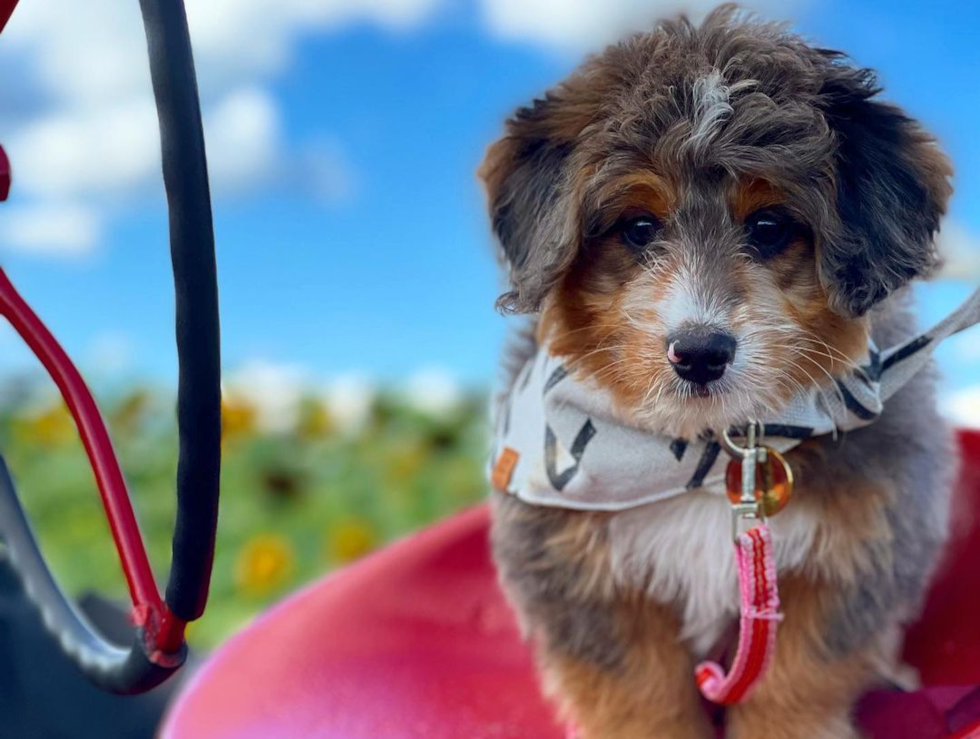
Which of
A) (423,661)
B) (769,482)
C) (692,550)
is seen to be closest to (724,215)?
(769,482)

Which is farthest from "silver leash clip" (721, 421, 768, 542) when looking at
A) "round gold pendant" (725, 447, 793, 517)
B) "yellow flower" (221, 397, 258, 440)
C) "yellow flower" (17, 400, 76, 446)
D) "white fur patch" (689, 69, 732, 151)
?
"yellow flower" (17, 400, 76, 446)

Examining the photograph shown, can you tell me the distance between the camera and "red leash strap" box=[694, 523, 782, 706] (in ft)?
6.31

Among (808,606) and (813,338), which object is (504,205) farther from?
(808,606)

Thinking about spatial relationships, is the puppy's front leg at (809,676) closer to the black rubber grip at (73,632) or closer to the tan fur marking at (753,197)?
the tan fur marking at (753,197)

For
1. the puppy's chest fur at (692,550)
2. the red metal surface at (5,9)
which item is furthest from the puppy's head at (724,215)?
the red metal surface at (5,9)

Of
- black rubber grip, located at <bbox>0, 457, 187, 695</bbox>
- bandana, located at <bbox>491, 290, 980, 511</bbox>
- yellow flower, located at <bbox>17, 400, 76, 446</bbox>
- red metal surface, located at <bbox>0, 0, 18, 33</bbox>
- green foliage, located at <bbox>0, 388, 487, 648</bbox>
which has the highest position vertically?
red metal surface, located at <bbox>0, 0, 18, 33</bbox>

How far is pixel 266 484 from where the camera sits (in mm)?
5473

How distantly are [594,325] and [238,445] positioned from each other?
3.88 metres

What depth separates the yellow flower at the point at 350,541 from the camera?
201 inches

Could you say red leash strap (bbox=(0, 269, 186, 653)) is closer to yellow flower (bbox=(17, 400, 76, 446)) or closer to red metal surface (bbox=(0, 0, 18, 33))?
red metal surface (bbox=(0, 0, 18, 33))

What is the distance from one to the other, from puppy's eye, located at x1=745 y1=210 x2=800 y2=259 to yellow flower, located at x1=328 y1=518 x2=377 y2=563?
345 centimetres

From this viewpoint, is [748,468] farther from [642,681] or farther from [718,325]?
[642,681]

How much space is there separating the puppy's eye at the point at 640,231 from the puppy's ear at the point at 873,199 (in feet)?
0.87

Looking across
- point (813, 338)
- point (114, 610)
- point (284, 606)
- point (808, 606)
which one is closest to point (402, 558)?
point (284, 606)
